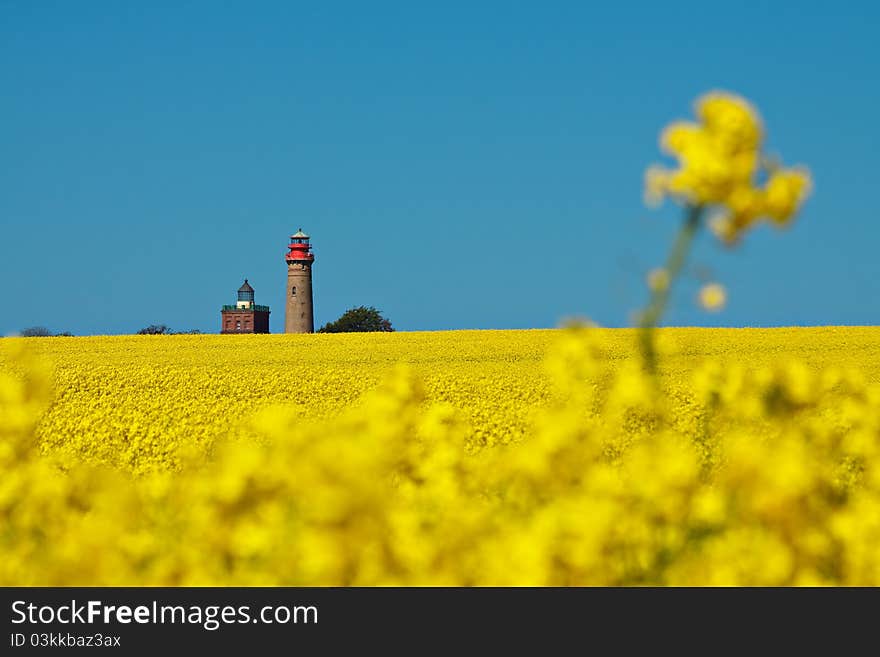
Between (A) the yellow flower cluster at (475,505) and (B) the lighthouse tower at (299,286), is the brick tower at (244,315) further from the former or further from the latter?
(A) the yellow flower cluster at (475,505)

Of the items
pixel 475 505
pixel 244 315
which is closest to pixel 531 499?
pixel 475 505

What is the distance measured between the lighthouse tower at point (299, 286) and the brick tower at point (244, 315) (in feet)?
37.0

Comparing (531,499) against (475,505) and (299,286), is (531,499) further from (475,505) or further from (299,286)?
(299,286)

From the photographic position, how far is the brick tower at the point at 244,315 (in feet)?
247

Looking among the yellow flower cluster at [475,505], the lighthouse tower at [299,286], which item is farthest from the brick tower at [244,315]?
the yellow flower cluster at [475,505]

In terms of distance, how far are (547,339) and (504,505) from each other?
76.0ft

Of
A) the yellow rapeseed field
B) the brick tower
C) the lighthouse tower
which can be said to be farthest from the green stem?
the brick tower

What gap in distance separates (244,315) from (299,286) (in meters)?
12.5

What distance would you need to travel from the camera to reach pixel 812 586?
3105 mm

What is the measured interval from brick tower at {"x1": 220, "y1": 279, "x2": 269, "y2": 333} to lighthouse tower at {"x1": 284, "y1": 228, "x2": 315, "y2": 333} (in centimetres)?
1128

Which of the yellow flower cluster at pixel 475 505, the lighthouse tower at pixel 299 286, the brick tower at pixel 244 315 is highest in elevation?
the brick tower at pixel 244 315

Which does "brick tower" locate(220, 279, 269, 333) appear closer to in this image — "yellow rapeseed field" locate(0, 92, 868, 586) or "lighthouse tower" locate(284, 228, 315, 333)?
"lighthouse tower" locate(284, 228, 315, 333)

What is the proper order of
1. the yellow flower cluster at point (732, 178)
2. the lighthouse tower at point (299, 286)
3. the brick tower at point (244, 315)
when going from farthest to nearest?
the brick tower at point (244, 315) → the lighthouse tower at point (299, 286) → the yellow flower cluster at point (732, 178)
